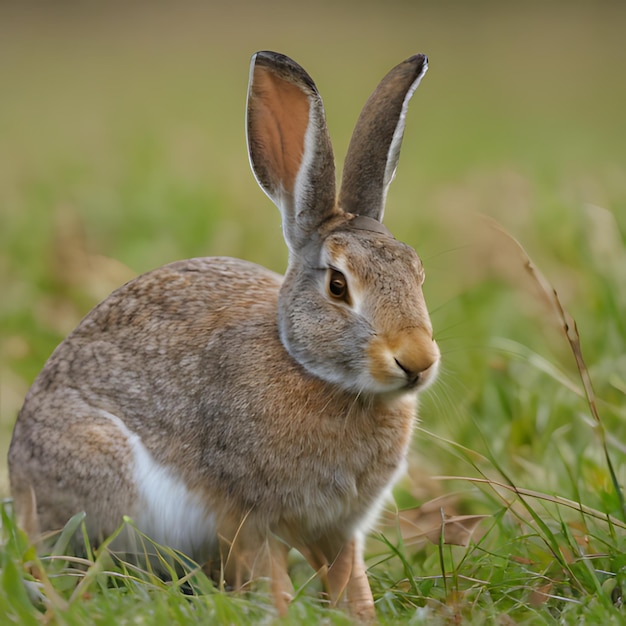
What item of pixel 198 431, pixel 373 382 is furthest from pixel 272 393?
pixel 373 382

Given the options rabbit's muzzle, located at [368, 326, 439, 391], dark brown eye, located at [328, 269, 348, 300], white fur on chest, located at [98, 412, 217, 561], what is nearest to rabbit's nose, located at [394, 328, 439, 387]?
rabbit's muzzle, located at [368, 326, 439, 391]

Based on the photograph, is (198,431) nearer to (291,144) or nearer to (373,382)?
(373,382)

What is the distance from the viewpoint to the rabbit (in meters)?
3.88

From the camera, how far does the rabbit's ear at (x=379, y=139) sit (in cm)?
416

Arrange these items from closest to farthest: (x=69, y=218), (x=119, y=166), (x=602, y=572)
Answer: (x=602, y=572), (x=69, y=218), (x=119, y=166)

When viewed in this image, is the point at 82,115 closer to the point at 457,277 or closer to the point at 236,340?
the point at 457,277

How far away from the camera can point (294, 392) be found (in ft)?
13.0

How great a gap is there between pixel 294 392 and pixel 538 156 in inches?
291

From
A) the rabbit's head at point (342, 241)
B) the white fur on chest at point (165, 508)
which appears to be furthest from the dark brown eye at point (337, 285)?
the white fur on chest at point (165, 508)

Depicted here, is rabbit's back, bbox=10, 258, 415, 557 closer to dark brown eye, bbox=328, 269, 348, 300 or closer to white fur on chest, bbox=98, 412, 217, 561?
white fur on chest, bbox=98, 412, 217, 561

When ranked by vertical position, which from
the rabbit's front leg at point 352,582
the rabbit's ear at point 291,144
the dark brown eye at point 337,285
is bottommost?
the rabbit's front leg at point 352,582

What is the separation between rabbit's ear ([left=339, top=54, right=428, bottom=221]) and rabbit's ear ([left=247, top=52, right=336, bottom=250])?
119mm

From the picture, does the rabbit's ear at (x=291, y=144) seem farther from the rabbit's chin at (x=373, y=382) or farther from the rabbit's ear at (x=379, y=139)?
the rabbit's chin at (x=373, y=382)

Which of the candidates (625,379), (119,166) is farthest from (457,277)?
(119,166)
